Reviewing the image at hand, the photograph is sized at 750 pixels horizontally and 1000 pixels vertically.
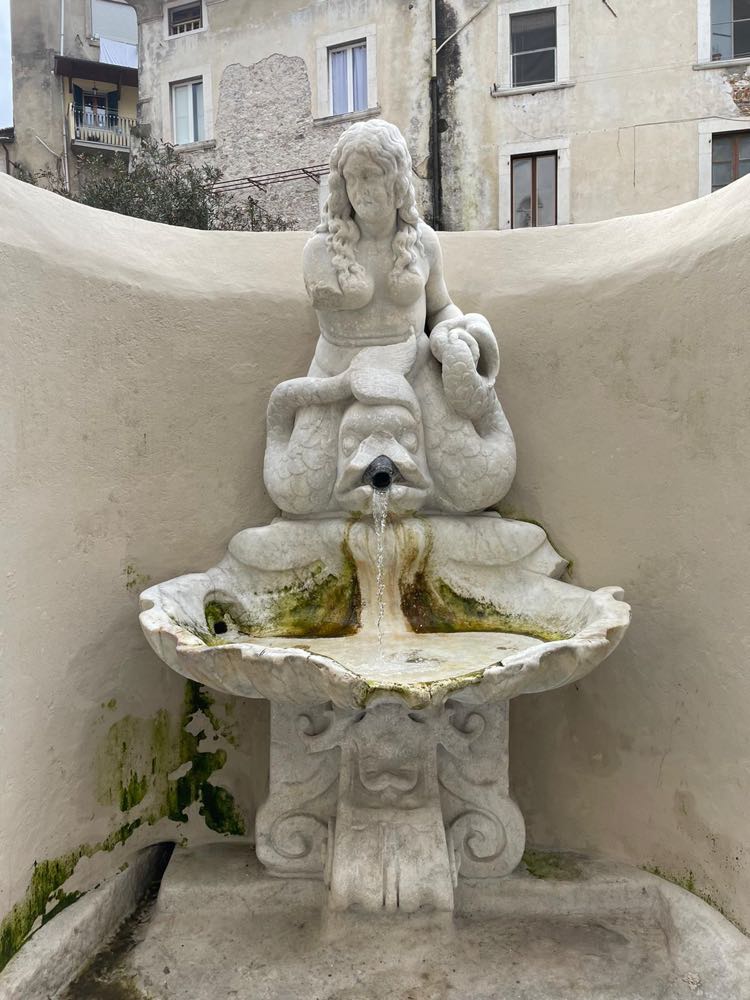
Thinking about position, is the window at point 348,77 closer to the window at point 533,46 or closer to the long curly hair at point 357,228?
the window at point 533,46

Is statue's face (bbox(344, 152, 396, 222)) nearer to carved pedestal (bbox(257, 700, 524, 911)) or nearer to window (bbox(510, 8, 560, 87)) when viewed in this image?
carved pedestal (bbox(257, 700, 524, 911))

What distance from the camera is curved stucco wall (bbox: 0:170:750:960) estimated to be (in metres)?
2.35

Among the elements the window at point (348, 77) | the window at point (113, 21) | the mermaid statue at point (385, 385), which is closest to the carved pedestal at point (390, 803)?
the mermaid statue at point (385, 385)

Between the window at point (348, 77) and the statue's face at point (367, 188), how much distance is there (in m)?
9.43

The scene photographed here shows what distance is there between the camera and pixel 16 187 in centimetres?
255

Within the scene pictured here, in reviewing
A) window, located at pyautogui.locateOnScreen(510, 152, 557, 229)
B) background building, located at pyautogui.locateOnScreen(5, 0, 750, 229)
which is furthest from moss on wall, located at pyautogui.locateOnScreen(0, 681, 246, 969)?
window, located at pyautogui.locateOnScreen(510, 152, 557, 229)

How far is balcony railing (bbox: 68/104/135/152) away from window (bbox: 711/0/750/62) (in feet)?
32.5

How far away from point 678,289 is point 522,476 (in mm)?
806

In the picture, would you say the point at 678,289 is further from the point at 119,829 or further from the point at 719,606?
the point at 119,829

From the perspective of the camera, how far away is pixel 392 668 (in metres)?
2.27

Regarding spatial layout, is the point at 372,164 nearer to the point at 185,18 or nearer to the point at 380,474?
the point at 380,474

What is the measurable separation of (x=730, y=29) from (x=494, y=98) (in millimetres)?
2975

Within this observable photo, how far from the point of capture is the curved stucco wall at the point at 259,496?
235cm

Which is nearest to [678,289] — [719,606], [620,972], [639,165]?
[719,606]
